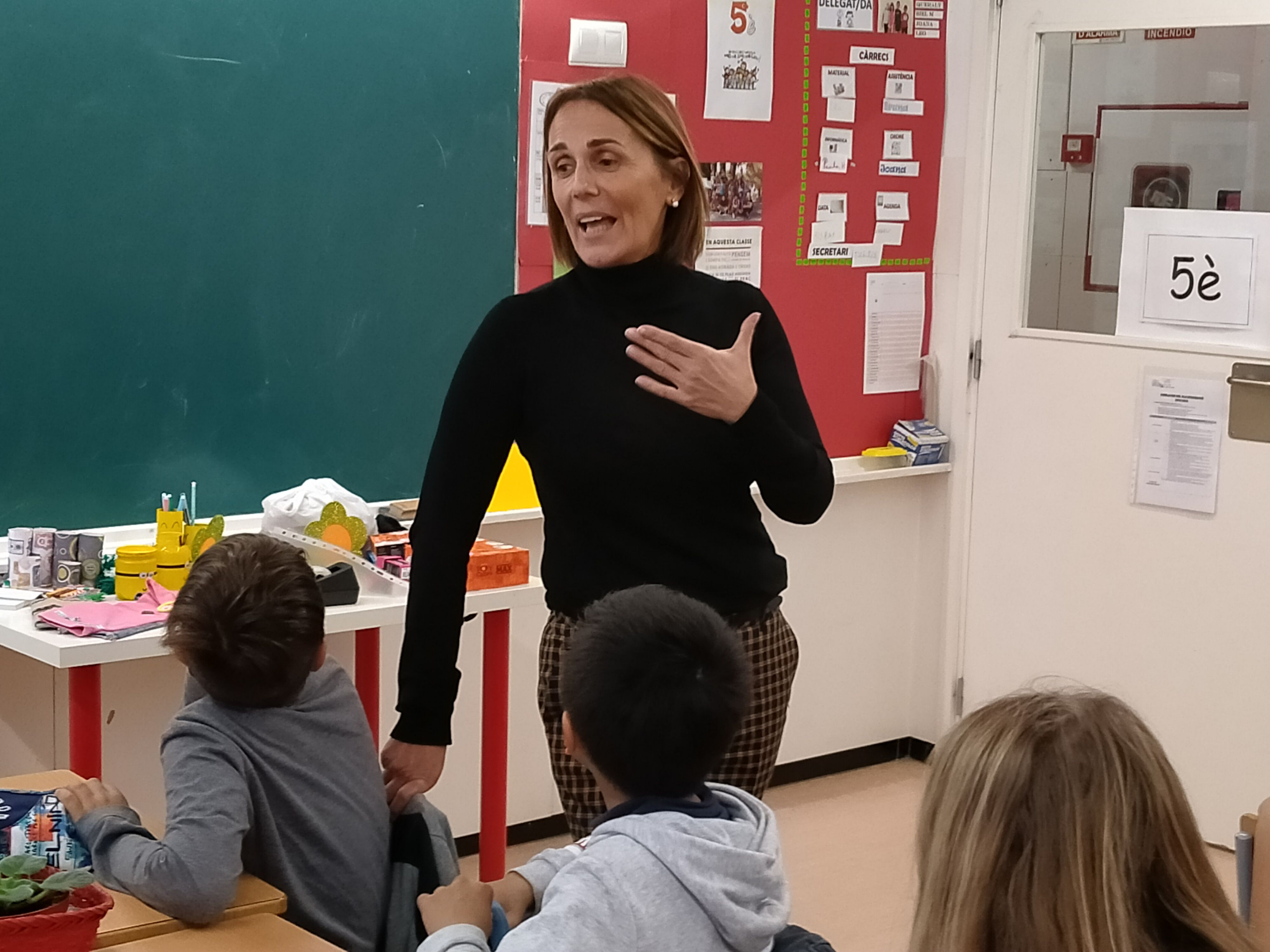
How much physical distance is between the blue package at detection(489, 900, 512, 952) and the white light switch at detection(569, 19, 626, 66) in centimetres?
259

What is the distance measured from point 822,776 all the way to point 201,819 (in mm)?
3042

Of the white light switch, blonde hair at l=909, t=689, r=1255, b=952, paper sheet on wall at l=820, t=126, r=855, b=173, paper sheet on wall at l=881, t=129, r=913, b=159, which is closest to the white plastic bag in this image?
the white light switch

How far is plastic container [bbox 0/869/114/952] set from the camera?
163 cm

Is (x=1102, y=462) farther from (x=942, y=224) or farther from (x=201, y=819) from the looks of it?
(x=201, y=819)

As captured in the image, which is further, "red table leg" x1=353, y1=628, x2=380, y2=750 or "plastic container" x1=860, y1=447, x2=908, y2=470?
"plastic container" x1=860, y1=447, x2=908, y2=470

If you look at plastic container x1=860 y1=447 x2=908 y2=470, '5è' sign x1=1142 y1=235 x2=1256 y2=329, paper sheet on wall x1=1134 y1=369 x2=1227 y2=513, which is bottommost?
plastic container x1=860 y1=447 x2=908 y2=470

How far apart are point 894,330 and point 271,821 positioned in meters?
2.98

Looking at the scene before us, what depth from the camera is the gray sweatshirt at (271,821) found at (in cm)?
188

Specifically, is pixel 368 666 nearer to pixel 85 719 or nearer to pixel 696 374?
pixel 85 719

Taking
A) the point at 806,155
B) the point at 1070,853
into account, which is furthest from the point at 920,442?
the point at 1070,853

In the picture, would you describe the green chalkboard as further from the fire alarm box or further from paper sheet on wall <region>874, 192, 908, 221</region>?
the fire alarm box

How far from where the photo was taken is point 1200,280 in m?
4.00

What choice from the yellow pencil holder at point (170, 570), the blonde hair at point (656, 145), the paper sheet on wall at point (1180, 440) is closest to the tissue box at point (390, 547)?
the yellow pencil holder at point (170, 570)

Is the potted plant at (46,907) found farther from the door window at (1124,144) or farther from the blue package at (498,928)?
the door window at (1124,144)
